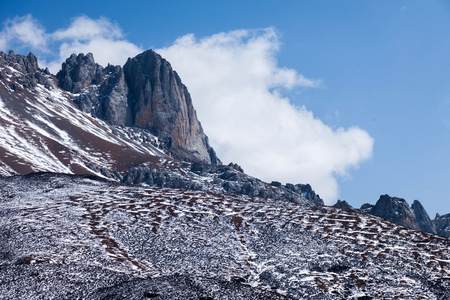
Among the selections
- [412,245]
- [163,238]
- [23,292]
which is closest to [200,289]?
[23,292]

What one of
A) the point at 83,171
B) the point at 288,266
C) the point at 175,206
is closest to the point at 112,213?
the point at 175,206

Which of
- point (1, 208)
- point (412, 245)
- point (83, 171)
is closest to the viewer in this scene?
point (412, 245)

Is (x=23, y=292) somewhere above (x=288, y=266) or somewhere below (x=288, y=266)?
below

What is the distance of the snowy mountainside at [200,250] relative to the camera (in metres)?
39.0

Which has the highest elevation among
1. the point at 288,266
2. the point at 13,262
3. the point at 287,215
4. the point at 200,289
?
the point at 287,215

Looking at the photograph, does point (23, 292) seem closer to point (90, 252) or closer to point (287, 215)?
point (90, 252)

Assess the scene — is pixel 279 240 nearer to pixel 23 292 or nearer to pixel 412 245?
pixel 412 245

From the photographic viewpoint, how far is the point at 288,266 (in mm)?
52094

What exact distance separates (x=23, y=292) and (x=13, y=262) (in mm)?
10764

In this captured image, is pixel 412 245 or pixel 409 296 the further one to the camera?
pixel 412 245

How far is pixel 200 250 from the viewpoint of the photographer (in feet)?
182

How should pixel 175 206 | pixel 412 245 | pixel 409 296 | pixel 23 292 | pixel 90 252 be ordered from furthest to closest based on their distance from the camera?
pixel 175 206, pixel 412 245, pixel 90 252, pixel 409 296, pixel 23 292

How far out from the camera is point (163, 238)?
193 ft

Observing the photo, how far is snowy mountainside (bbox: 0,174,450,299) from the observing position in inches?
1534
